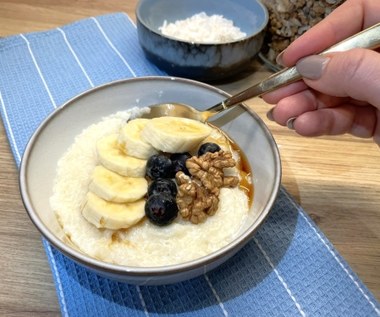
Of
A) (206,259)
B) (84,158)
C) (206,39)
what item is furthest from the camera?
(206,39)

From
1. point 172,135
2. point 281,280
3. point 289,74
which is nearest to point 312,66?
point 289,74

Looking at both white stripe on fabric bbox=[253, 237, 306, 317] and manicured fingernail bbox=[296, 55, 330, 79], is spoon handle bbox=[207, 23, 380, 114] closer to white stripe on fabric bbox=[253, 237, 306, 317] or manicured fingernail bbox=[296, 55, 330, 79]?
manicured fingernail bbox=[296, 55, 330, 79]

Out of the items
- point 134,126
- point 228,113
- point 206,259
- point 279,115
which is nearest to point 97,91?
point 134,126

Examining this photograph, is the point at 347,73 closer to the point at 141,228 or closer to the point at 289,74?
the point at 289,74

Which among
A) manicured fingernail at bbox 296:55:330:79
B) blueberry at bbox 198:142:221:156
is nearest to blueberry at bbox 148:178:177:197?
blueberry at bbox 198:142:221:156

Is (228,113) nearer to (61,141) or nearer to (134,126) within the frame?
(134,126)

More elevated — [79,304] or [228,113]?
[228,113]

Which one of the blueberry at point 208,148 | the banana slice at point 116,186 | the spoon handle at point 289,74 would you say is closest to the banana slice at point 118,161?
the banana slice at point 116,186
